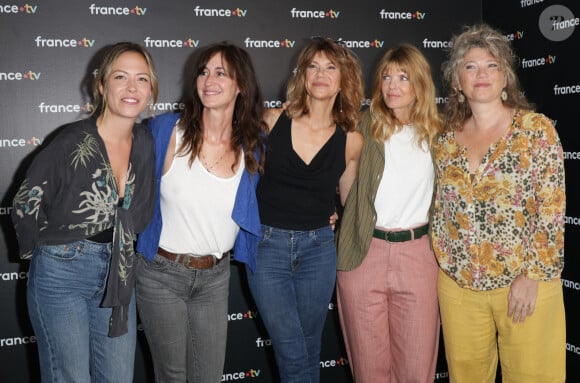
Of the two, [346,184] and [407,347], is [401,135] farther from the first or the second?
[407,347]

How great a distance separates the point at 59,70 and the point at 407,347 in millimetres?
2419

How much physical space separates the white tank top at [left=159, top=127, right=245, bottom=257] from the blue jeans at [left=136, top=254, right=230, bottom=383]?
0.10 metres

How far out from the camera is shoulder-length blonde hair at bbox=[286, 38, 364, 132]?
260cm

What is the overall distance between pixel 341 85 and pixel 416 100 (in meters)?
0.37

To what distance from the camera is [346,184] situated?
9.24 feet

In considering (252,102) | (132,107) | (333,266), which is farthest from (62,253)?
(333,266)

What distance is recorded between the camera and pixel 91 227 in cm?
203

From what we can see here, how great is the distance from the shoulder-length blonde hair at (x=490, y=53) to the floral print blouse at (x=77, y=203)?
1531 millimetres

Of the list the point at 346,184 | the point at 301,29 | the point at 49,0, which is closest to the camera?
the point at 346,184

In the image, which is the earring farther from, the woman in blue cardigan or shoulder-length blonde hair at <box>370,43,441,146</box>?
the woman in blue cardigan

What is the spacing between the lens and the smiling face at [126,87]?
2.13 metres

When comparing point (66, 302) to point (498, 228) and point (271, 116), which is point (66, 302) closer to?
point (271, 116)

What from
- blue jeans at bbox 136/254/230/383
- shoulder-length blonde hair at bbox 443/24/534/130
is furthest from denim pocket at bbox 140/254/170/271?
shoulder-length blonde hair at bbox 443/24/534/130

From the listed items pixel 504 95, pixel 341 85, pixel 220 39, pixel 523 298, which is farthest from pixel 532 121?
pixel 220 39
